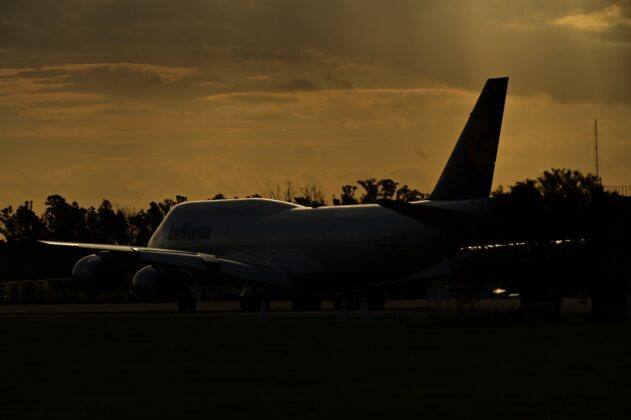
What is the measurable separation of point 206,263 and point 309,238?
201 inches

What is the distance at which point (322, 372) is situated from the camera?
76.9 feet

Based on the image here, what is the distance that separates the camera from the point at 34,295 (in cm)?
9675

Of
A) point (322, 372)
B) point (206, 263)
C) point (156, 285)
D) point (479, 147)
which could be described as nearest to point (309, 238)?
point (206, 263)

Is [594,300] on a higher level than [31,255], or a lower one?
lower

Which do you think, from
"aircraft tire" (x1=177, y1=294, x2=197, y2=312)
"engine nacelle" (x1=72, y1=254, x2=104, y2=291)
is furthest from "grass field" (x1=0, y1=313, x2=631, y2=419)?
"engine nacelle" (x1=72, y1=254, x2=104, y2=291)

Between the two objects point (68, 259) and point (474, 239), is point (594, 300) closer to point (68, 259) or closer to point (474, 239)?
point (474, 239)

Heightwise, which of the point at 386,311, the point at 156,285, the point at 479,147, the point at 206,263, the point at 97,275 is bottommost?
the point at 386,311

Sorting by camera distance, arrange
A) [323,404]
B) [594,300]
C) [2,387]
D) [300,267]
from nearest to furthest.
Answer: [323,404], [2,387], [594,300], [300,267]

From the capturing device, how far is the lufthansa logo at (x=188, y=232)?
67500mm

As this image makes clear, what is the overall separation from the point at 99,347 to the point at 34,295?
2632 inches

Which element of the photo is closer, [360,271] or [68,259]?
[360,271]

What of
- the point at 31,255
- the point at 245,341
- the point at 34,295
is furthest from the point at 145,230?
the point at 245,341

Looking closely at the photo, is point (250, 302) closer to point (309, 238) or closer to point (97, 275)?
point (309, 238)

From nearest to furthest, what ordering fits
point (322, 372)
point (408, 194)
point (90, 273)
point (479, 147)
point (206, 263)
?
point (322, 372) < point (479, 147) < point (206, 263) < point (90, 273) < point (408, 194)
